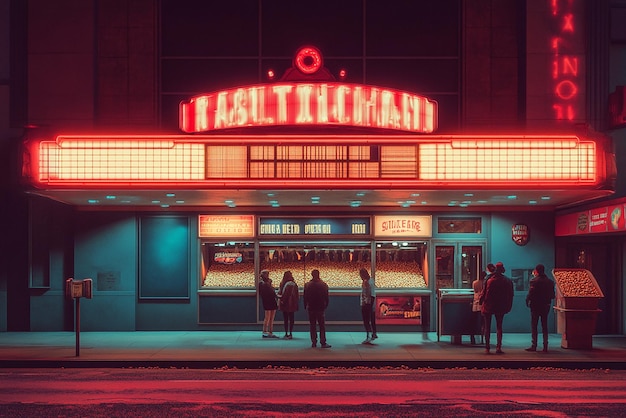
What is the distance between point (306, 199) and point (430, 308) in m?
4.57

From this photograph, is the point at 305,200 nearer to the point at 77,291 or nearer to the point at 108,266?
the point at 108,266

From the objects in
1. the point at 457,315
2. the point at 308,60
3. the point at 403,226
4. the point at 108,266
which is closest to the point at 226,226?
the point at 108,266

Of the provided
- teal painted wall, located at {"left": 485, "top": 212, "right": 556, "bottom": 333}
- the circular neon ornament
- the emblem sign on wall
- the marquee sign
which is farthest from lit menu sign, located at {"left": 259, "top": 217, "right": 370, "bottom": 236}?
the circular neon ornament

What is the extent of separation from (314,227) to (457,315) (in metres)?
4.70

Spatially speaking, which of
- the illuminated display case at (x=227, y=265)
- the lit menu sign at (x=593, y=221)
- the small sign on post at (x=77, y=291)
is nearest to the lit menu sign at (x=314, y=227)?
the illuminated display case at (x=227, y=265)

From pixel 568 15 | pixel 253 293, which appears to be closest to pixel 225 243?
pixel 253 293

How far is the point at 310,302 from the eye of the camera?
1611 centimetres

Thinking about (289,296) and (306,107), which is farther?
(289,296)

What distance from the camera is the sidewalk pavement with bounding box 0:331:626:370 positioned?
13883 millimetres

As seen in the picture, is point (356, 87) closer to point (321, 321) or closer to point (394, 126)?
point (394, 126)

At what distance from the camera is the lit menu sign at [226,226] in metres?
19.1

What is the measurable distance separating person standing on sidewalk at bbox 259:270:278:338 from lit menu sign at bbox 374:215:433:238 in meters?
3.49

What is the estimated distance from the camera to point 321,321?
52.3ft

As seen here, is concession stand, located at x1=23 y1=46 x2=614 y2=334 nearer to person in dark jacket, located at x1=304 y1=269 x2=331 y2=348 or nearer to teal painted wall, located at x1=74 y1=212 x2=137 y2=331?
teal painted wall, located at x1=74 y1=212 x2=137 y2=331
